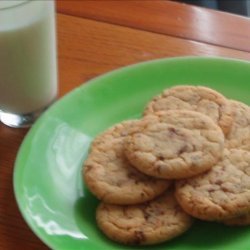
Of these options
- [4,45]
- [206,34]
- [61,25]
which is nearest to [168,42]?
[206,34]

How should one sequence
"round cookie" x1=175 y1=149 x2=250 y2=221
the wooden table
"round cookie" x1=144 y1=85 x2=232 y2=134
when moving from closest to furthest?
1. "round cookie" x1=175 y1=149 x2=250 y2=221
2. "round cookie" x1=144 y1=85 x2=232 y2=134
3. the wooden table

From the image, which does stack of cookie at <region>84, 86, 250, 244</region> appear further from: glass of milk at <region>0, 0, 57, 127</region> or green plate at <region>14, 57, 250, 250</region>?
glass of milk at <region>0, 0, 57, 127</region>

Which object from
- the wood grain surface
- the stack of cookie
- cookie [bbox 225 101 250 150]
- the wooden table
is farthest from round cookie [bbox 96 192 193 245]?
the wood grain surface

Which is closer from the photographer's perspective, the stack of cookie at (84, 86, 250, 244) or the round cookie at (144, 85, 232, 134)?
the stack of cookie at (84, 86, 250, 244)

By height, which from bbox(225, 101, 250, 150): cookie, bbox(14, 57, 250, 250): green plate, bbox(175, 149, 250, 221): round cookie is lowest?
bbox(14, 57, 250, 250): green plate

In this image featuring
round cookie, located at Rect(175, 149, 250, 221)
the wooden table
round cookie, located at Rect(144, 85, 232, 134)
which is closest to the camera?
round cookie, located at Rect(175, 149, 250, 221)

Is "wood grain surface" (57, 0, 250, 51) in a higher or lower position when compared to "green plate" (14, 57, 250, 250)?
higher

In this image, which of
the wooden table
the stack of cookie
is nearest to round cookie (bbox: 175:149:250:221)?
the stack of cookie
